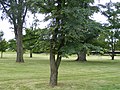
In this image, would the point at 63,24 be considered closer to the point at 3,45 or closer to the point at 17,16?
the point at 17,16

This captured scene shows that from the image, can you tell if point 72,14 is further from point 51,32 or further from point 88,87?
point 88,87

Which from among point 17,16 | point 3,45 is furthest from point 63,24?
point 3,45

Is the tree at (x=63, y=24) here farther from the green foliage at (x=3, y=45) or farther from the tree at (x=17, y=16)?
the green foliage at (x=3, y=45)

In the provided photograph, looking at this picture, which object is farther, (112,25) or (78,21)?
(112,25)

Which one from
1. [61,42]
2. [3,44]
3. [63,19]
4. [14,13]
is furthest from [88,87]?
[3,44]

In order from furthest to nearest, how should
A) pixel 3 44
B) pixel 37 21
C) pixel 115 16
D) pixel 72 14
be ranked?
1. pixel 3 44
2. pixel 115 16
3. pixel 37 21
4. pixel 72 14

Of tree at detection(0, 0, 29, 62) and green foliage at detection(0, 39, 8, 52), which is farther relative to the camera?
green foliage at detection(0, 39, 8, 52)

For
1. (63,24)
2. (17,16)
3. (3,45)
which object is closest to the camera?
(63,24)

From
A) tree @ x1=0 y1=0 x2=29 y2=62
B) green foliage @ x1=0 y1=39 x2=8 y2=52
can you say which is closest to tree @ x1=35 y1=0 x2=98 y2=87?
tree @ x1=0 y1=0 x2=29 y2=62

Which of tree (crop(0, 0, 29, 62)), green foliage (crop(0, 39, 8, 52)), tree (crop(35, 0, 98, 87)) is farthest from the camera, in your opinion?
green foliage (crop(0, 39, 8, 52))

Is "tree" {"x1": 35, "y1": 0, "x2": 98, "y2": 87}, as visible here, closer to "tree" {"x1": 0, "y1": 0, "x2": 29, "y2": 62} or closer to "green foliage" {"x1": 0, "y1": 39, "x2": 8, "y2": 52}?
"tree" {"x1": 0, "y1": 0, "x2": 29, "y2": 62}

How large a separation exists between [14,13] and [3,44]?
23.3 metres

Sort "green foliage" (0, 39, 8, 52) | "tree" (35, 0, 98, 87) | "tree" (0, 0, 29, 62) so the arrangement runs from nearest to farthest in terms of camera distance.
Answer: "tree" (35, 0, 98, 87) → "tree" (0, 0, 29, 62) → "green foliage" (0, 39, 8, 52)

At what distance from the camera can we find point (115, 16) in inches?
1617
